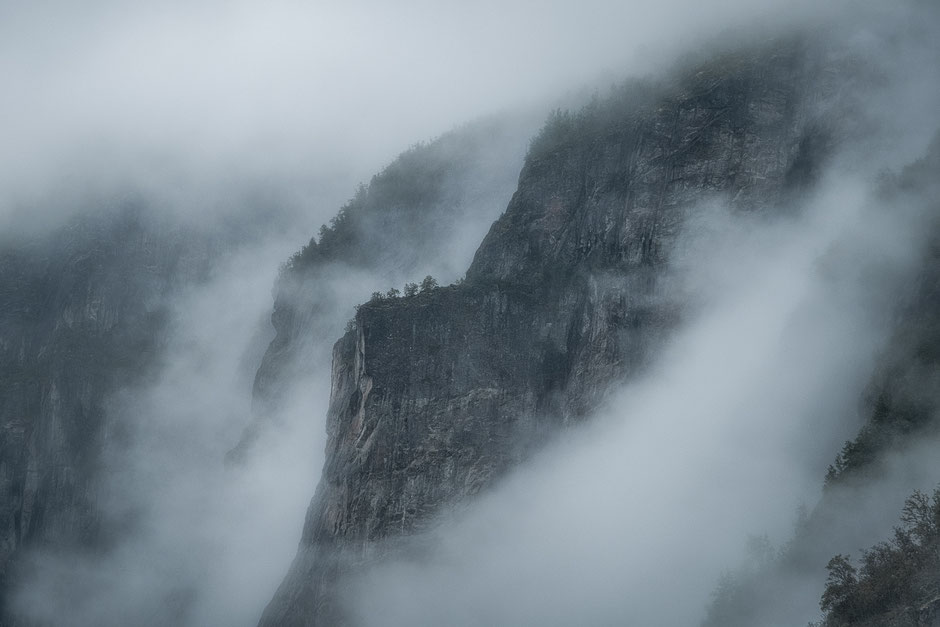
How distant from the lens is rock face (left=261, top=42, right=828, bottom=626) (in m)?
80.8

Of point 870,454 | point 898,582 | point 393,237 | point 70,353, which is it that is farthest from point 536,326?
point 70,353

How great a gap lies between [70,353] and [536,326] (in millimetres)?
66151

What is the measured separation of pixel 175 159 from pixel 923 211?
10864 cm

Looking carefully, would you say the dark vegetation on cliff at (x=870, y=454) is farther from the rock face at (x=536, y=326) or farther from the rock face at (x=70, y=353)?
the rock face at (x=70, y=353)

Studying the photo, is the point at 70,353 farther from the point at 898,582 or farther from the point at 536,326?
the point at 898,582

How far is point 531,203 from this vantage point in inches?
3612

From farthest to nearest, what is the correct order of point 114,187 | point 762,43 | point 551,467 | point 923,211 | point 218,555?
point 114,187 < point 218,555 < point 762,43 < point 551,467 < point 923,211

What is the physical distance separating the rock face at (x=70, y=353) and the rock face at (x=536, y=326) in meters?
43.6

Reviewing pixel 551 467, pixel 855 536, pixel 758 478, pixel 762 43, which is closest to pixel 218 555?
pixel 551 467

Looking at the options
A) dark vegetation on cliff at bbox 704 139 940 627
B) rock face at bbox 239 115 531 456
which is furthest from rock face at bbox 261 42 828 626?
rock face at bbox 239 115 531 456

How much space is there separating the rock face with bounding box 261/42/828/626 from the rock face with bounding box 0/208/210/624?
143ft

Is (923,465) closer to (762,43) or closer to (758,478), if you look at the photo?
(758,478)

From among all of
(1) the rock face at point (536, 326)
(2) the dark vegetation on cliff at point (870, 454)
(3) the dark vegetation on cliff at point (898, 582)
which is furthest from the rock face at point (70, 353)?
(3) the dark vegetation on cliff at point (898, 582)

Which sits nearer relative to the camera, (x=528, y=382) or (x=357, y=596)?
(x=357, y=596)
